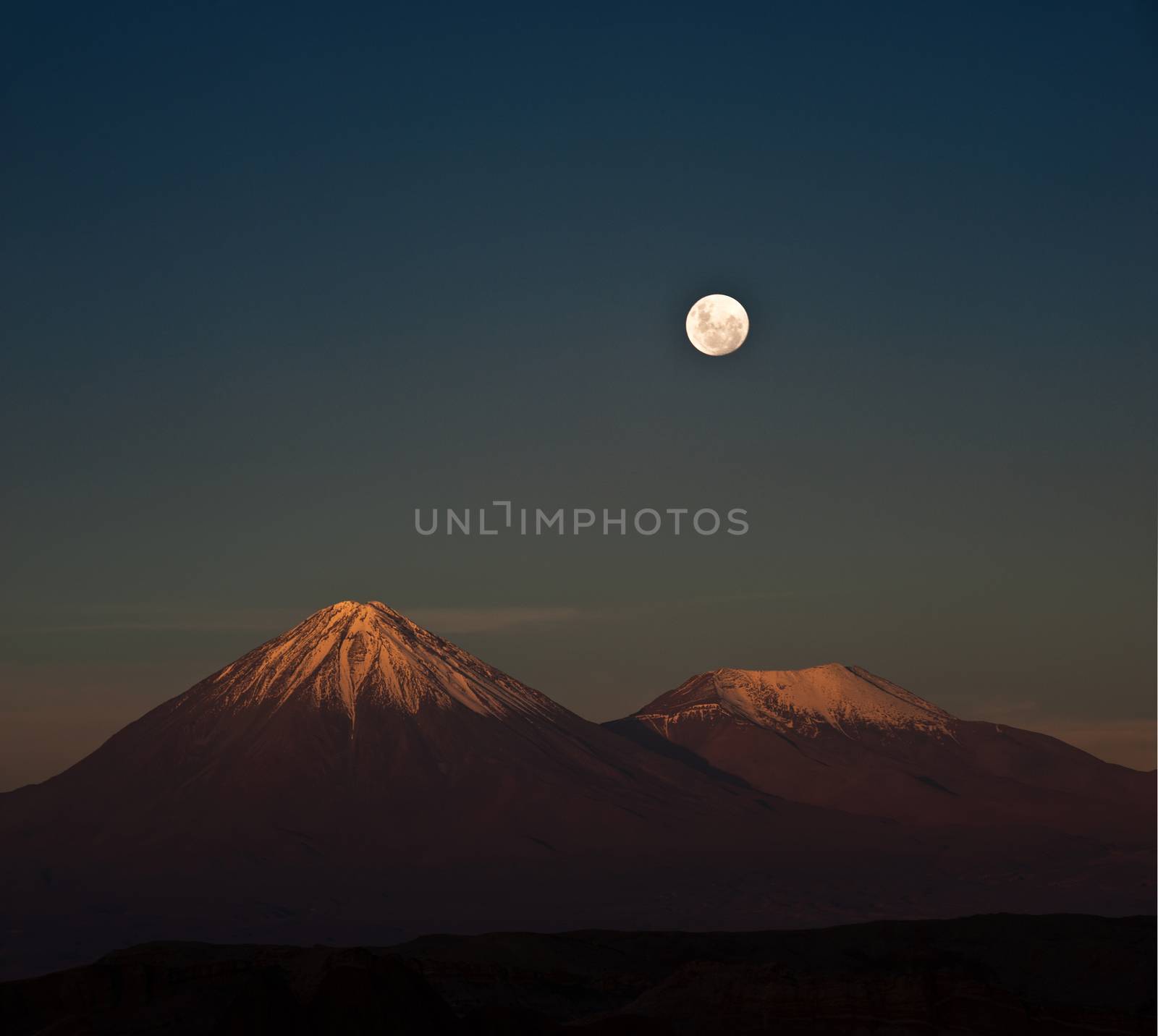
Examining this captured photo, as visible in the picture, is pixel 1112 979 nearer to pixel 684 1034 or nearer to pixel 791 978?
pixel 791 978

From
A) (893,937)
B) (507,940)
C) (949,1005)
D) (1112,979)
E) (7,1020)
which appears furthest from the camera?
(893,937)

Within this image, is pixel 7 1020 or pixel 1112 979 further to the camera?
pixel 1112 979

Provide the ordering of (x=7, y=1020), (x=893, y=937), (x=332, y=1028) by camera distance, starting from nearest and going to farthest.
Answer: (x=332, y=1028)
(x=7, y=1020)
(x=893, y=937)

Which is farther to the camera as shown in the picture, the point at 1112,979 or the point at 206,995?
the point at 1112,979

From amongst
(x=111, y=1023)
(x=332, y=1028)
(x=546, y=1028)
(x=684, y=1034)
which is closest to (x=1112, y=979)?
(x=684, y=1034)

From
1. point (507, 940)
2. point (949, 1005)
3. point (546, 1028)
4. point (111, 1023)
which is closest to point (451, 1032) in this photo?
point (546, 1028)

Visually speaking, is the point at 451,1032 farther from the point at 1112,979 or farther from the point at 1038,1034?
the point at 1112,979
